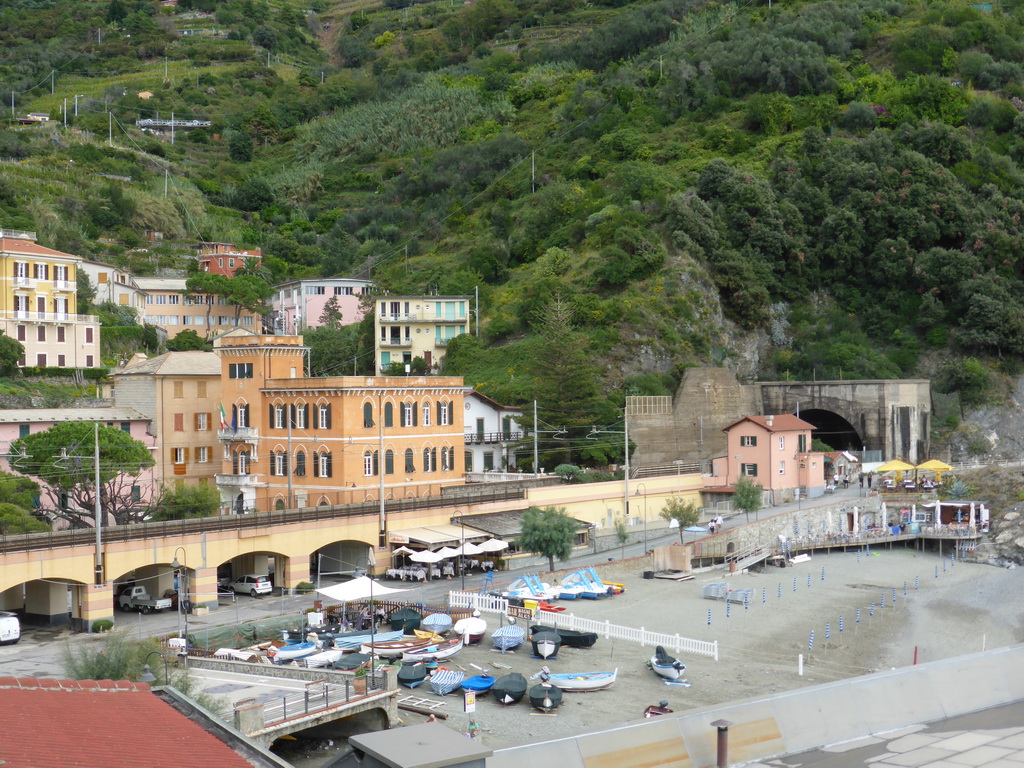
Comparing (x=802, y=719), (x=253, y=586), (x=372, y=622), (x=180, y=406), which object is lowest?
(x=253, y=586)

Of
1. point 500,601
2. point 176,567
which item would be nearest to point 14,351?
point 176,567

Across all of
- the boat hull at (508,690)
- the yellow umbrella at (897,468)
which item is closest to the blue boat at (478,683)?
the boat hull at (508,690)

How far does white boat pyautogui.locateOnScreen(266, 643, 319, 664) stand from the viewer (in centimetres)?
3066

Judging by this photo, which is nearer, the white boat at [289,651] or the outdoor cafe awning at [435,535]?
the white boat at [289,651]

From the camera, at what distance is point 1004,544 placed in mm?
53438

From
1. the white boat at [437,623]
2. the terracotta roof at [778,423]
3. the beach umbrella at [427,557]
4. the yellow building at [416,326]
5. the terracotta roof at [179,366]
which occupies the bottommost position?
the white boat at [437,623]

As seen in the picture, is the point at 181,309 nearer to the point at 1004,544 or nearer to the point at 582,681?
the point at 1004,544

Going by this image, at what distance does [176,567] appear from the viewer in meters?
38.2

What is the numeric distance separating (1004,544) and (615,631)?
89.2ft

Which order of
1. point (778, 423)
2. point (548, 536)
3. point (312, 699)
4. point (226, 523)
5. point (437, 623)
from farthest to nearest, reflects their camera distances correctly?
point (778, 423)
point (548, 536)
point (226, 523)
point (437, 623)
point (312, 699)

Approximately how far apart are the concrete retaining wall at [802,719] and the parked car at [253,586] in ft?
87.8

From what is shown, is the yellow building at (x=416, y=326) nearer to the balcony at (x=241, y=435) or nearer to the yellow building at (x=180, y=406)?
the yellow building at (x=180, y=406)

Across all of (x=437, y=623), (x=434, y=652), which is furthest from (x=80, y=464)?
(x=434, y=652)

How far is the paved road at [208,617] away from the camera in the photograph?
99.5ft
